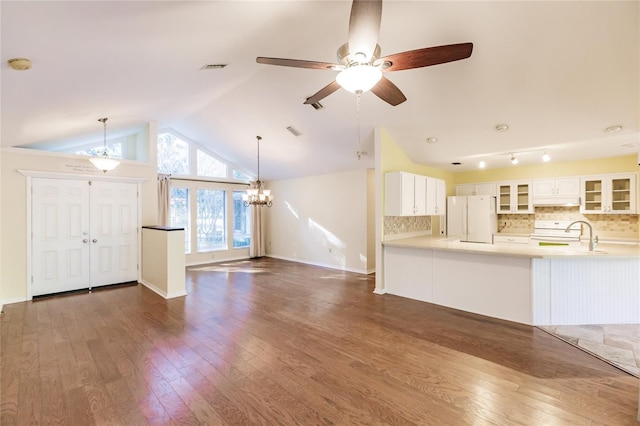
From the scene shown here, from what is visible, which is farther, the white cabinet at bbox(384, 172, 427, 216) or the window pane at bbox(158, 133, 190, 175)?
the window pane at bbox(158, 133, 190, 175)

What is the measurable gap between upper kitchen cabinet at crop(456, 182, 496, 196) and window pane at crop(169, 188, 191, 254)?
284 inches

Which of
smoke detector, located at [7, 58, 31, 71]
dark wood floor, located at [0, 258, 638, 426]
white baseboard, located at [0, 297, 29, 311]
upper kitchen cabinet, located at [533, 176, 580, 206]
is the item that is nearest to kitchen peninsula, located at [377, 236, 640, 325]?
dark wood floor, located at [0, 258, 638, 426]

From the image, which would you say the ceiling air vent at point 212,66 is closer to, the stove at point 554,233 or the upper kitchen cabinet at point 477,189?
the upper kitchen cabinet at point 477,189

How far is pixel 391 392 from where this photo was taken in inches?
92.7

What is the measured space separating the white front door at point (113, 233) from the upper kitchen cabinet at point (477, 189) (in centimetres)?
749

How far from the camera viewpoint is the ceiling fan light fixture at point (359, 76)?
1.77m

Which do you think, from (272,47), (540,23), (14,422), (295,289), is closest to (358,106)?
(272,47)

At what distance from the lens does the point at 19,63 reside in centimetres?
236

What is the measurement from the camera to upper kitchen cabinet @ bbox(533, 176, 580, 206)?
5.66 m

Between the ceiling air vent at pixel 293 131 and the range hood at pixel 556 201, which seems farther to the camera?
the ceiling air vent at pixel 293 131

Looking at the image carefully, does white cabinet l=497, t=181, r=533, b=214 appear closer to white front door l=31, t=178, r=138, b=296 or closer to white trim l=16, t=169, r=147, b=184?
white trim l=16, t=169, r=147, b=184

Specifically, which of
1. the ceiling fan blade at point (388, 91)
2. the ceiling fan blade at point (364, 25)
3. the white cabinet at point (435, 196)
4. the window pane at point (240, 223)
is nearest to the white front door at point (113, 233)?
the window pane at point (240, 223)

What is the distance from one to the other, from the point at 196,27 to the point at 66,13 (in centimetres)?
95

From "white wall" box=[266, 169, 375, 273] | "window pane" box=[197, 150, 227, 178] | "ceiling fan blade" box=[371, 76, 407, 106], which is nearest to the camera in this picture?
"ceiling fan blade" box=[371, 76, 407, 106]
